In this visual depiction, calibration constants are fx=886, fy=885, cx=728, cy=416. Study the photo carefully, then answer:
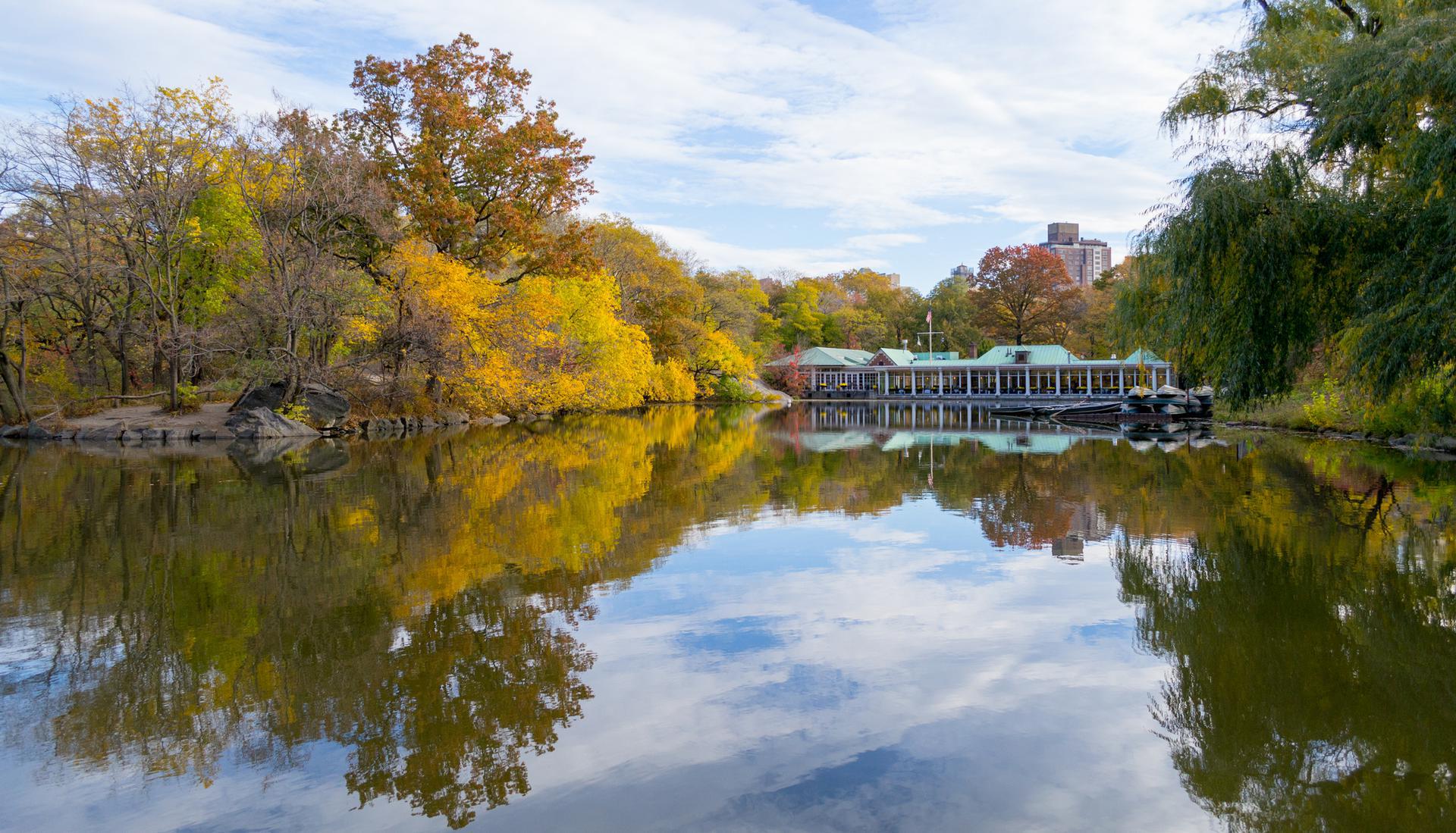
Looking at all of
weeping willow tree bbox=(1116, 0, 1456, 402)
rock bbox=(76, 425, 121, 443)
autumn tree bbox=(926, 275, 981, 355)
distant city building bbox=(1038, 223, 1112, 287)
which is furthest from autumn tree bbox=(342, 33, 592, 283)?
distant city building bbox=(1038, 223, 1112, 287)

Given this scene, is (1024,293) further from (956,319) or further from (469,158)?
(469,158)

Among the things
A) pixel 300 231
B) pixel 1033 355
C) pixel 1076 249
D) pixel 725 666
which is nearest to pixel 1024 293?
pixel 1033 355

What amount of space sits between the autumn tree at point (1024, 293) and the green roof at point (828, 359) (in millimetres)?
10376

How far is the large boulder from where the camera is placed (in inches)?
953

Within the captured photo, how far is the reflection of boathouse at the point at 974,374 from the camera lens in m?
54.9

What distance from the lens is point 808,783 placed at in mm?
3512

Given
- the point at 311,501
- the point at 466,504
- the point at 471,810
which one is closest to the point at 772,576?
the point at 471,810

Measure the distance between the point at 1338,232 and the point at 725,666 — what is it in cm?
890

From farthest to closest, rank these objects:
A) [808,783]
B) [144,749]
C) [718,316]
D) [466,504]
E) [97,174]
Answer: [718,316]
[97,174]
[466,504]
[144,749]
[808,783]

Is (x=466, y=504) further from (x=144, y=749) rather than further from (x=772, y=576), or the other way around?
(x=144, y=749)

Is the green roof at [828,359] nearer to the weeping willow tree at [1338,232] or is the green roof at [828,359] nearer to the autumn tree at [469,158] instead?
the autumn tree at [469,158]

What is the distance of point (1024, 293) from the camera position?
6675cm

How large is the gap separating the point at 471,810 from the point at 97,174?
2514cm

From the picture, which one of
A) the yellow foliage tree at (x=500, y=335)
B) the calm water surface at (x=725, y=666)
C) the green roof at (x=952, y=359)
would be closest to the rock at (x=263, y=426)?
the yellow foliage tree at (x=500, y=335)
